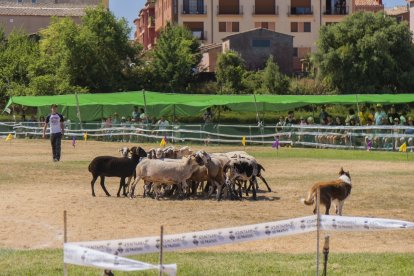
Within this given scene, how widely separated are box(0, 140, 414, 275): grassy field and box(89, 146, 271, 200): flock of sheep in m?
0.51

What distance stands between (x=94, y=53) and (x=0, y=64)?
9.80 metres

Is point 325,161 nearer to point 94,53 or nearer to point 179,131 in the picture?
point 179,131

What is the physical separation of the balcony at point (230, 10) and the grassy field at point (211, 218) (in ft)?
237

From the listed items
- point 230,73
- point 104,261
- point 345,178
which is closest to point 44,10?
point 230,73

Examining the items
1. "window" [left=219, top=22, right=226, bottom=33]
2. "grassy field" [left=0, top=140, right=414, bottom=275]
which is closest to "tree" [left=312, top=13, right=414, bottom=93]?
"window" [left=219, top=22, right=226, bottom=33]

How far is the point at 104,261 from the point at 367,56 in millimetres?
68554

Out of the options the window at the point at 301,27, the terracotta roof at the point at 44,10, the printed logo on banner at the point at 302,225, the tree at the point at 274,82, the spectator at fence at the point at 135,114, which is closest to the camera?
the printed logo on banner at the point at 302,225

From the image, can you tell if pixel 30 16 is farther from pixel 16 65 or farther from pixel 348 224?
pixel 348 224

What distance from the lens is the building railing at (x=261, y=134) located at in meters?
40.2

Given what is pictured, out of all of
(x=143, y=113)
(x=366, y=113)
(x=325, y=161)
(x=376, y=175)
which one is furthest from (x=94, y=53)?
(x=376, y=175)

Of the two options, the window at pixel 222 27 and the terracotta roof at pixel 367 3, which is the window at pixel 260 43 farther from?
the terracotta roof at pixel 367 3

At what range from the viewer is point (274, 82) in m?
76.7

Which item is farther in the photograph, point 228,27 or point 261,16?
point 261,16

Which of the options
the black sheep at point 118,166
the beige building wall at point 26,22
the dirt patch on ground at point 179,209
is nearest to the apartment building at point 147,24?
the beige building wall at point 26,22
